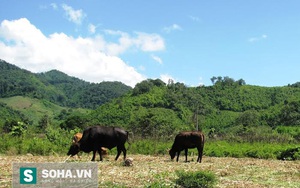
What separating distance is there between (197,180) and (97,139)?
844 centimetres

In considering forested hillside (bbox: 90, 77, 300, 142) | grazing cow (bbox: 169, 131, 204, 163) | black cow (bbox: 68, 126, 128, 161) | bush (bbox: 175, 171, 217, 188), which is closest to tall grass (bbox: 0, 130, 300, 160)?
grazing cow (bbox: 169, 131, 204, 163)

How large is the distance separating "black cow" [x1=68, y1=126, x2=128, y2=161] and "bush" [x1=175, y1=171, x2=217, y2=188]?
25.6 ft

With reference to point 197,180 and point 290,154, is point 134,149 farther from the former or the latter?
point 197,180

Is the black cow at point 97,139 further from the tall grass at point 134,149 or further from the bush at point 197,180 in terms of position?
the bush at point 197,180

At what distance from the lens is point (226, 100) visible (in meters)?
121

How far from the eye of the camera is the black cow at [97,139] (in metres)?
18.1

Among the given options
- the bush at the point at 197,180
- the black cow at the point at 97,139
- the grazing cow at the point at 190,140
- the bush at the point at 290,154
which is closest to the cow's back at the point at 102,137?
the black cow at the point at 97,139

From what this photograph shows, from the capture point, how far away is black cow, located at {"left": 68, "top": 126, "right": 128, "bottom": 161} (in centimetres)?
1811

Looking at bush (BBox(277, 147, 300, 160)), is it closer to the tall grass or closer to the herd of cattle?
the tall grass

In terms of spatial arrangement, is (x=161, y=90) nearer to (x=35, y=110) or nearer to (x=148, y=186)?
(x=35, y=110)

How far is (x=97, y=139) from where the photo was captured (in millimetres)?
18234

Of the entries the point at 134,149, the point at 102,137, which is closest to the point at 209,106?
the point at 134,149

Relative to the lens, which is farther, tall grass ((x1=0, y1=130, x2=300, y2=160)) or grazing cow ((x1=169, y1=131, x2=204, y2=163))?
tall grass ((x1=0, y1=130, x2=300, y2=160))

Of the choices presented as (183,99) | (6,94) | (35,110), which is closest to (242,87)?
(183,99)
